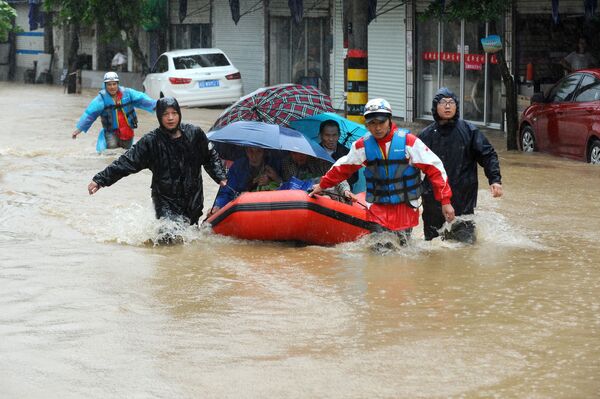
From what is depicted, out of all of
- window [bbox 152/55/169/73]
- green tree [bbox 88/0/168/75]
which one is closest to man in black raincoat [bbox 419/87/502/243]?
window [bbox 152/55/169/73]

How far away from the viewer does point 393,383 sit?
6824 millimetres

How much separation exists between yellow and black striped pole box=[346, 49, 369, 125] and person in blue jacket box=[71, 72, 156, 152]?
295 cm

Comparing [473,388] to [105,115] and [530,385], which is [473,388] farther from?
[105,115]

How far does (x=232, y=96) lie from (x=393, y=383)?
22184 millimetres

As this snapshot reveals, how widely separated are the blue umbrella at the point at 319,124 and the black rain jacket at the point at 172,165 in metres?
1.12

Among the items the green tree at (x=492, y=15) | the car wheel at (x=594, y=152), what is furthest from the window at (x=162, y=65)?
the car wheel at (x=594, y=152)

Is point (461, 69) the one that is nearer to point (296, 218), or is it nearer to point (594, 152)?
point (594, 152)

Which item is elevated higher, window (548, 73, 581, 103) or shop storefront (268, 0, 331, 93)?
shop storefront (268, 0, 331, 93)

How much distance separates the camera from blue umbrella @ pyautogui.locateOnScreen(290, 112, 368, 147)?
11.7m

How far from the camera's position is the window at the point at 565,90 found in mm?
16750

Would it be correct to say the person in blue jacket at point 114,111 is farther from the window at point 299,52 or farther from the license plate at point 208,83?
the window at point 299,52

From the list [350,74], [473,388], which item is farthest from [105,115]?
[473,388]

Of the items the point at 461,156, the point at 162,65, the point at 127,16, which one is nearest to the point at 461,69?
the point at 162,65

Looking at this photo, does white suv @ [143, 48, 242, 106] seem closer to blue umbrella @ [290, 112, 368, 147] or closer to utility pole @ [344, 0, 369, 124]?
utility pole @ [344, 0, 369, 124]
